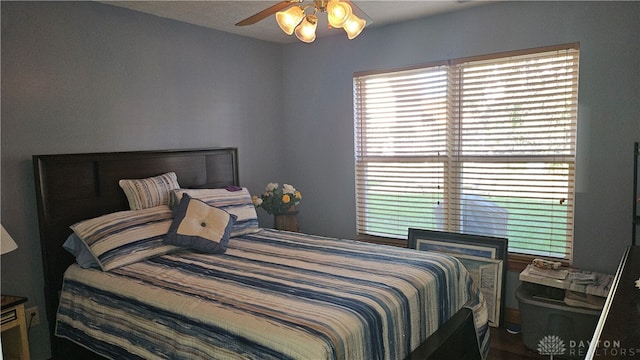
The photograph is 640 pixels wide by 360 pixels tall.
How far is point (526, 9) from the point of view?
315cm

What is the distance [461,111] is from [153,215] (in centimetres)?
245

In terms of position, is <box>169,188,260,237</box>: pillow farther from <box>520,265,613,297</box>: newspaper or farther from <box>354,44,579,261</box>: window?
<box>520,265,613,297</box>: newspaper

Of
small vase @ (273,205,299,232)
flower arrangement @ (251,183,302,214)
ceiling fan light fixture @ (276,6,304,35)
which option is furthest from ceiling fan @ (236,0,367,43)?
small vase @ (273,205,299,232)

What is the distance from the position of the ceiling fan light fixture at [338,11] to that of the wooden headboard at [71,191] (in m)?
1.89

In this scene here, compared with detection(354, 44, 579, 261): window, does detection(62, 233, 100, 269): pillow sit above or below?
below

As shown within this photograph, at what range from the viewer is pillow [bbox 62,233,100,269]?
2602 mm

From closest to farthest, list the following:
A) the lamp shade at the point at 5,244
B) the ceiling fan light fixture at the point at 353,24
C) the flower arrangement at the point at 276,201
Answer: the ceiling fan light fixture at the point at 353,24
the lamp shade at the point at 5,244
the flower arrangement at the point at 276,201

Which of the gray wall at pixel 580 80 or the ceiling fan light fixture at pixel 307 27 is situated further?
the gray wall at pixel 580 80

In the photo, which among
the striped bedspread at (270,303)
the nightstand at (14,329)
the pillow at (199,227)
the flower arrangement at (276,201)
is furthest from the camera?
the flower arrangement at (276,201)

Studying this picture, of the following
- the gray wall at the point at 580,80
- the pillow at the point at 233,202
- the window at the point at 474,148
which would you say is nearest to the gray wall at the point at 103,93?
the pillow at the point at 233,202

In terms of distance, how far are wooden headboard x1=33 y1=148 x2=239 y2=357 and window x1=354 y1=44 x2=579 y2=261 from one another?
187 centimetres

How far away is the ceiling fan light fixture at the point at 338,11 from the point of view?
2.00 m

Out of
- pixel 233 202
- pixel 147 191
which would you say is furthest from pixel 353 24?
pixel 147 191

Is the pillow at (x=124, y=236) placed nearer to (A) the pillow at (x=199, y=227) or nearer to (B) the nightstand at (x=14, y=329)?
(A) the pillow at (x=199, y=227)
